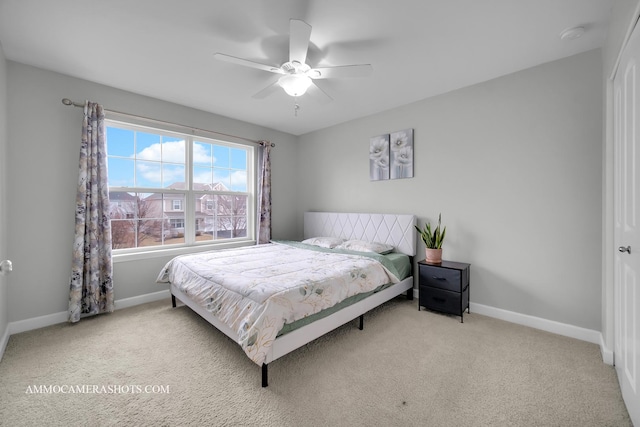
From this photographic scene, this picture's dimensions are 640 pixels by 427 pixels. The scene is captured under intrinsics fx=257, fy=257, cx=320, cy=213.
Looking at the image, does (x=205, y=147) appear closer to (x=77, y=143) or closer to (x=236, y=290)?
(x=77, y=143)

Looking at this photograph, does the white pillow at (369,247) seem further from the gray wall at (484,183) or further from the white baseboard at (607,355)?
the white baseboard at (607,355)

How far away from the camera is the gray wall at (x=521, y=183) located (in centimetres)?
229

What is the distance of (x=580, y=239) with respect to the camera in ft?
7.63

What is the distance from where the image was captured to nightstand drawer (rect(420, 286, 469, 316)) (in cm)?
267

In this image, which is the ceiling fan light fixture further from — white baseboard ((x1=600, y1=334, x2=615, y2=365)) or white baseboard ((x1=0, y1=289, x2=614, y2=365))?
white baseboard ((x1=600, y1=334, x2=615, y2=365))

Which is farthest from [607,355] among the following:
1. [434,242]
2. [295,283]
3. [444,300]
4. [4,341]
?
[4,341]

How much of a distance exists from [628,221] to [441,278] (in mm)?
1551

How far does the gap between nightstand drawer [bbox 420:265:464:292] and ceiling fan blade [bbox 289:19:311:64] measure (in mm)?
2440

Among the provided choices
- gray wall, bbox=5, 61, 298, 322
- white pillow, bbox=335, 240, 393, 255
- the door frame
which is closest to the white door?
the door frame

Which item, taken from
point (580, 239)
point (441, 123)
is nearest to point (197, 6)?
point (441, 123)

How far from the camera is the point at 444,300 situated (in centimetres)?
276

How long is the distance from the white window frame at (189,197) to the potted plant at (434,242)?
8.98 ft

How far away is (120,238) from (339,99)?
10.7 feet

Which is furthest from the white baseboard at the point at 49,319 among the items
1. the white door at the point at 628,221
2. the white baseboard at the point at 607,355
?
the white baseboard at the point at 607,355
